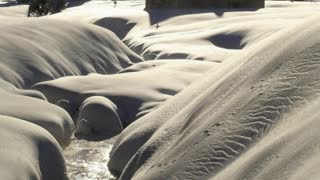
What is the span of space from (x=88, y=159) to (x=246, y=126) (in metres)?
2.91

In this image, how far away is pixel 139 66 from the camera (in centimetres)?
1228

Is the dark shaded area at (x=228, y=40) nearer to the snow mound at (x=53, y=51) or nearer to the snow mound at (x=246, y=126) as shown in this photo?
the snow mound at (x=53, y=51)

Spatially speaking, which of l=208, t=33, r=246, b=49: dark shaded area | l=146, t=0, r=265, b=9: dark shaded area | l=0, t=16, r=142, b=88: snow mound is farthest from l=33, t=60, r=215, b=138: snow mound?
l=146, t=0, r=265, b=9: dark shaded area

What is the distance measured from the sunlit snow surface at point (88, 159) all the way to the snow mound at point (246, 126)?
215 millimetres

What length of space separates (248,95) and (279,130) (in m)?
0.89

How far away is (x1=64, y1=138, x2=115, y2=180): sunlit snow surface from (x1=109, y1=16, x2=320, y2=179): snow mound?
Result: 215mm

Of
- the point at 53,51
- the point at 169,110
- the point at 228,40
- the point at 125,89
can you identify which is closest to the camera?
the point at 169,110

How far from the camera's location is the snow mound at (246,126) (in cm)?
425

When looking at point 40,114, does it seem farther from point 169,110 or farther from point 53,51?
point 53,51

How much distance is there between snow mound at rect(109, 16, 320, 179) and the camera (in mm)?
4250

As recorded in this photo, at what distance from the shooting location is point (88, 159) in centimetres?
745

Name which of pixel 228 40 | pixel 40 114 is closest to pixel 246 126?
pixel 40 114

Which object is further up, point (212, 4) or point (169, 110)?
point (169, 110)

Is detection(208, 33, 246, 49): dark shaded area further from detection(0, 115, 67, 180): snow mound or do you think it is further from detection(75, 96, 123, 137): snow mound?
detection(0, 115, 67, 180): snow mound
